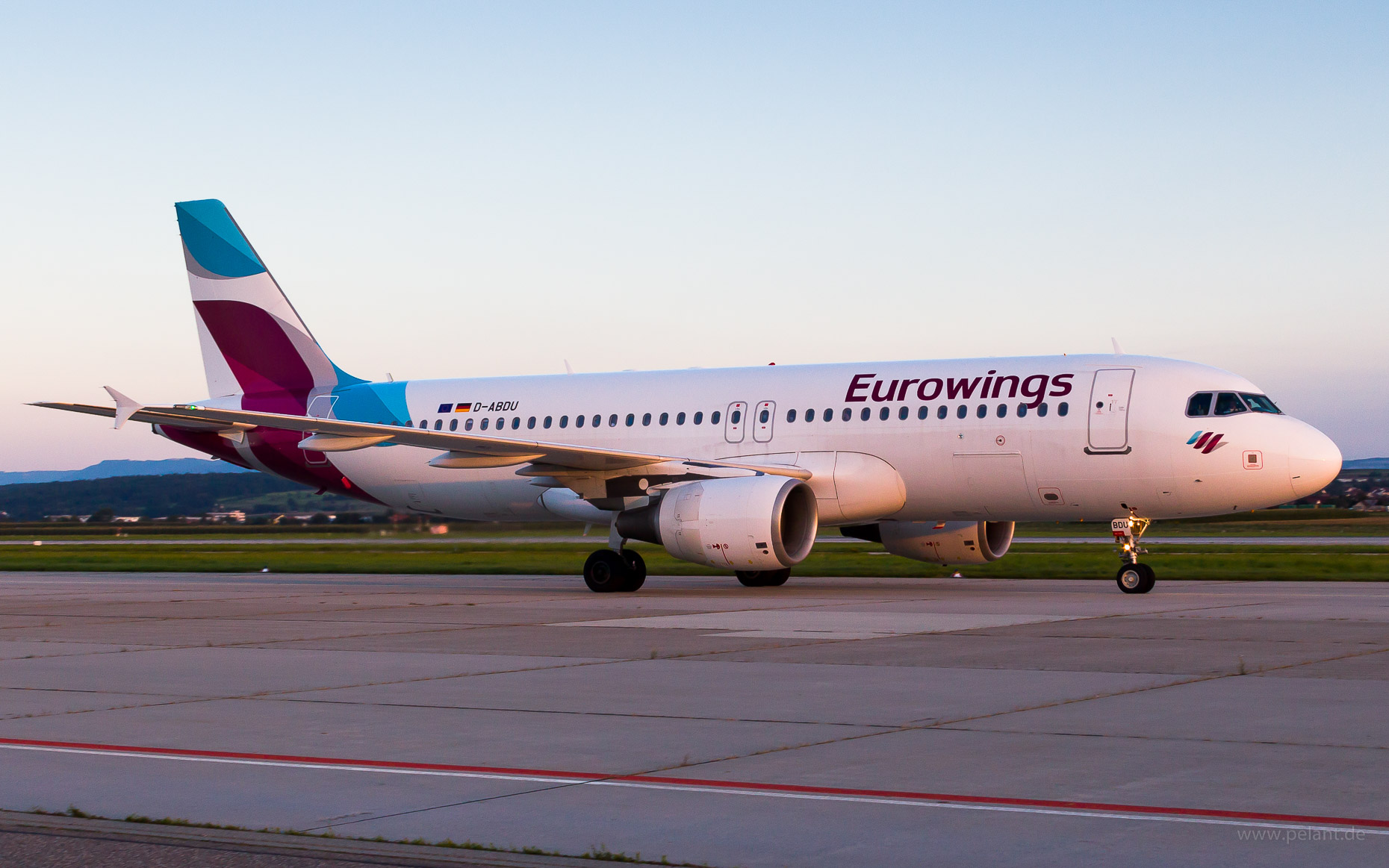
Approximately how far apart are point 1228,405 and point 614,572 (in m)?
9.73

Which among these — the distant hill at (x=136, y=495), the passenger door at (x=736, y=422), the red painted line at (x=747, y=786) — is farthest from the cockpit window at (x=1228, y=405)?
the distant hill at (x=136, y=495)

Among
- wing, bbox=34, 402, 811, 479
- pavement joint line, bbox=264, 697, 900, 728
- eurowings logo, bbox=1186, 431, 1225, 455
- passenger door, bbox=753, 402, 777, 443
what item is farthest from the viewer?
passenger door, bbox=753, 402, 777, 443

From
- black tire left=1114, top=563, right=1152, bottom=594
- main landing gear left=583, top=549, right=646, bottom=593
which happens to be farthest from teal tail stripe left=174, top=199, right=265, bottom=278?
black tire left=1114, top=563, right=1152, bottom=594

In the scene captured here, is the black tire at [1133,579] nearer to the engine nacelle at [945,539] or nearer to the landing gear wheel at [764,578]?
the engine nacelle at [945,539]

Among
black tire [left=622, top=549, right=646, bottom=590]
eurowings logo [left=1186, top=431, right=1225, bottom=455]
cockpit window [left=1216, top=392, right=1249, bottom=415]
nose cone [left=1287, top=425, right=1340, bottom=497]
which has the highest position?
cockpit window [left=1216, top=392, right=1249, bottom=415]

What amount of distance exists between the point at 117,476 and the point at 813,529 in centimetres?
7536

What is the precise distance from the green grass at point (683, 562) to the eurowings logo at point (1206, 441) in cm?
554

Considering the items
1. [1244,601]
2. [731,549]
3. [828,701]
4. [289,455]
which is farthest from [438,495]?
[828,701]

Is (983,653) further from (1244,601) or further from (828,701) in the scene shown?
(1244,601)

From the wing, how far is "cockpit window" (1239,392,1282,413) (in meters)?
6.66

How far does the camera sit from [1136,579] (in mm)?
21078

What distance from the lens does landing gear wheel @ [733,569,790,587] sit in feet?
82.4

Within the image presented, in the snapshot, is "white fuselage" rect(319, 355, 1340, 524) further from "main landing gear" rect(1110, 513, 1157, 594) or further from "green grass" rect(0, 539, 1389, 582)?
"green grass" rect(0, 539, 1389, 582)

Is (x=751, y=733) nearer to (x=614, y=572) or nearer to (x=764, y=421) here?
(x=614, y=572)
